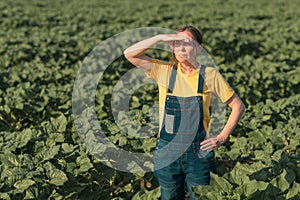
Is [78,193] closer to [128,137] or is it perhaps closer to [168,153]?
[128,137]

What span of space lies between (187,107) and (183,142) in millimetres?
261

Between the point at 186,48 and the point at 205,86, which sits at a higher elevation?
the point at 186,48

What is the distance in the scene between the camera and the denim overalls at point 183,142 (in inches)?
134

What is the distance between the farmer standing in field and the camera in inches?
134

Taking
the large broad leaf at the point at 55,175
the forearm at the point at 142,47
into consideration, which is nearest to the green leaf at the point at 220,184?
the forearm at the point at 142,47

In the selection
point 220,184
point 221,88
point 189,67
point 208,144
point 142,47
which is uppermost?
point 142,47

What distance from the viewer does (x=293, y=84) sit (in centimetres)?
759

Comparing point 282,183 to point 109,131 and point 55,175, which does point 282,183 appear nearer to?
point 55,175

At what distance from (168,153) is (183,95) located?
17.7 inches

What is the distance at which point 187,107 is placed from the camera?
341cm

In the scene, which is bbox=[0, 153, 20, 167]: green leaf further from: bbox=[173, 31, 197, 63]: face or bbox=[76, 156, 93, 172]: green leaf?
bbox=[173, 31, 197, 63]: face

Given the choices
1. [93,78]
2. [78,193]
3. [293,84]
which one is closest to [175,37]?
[78,193]

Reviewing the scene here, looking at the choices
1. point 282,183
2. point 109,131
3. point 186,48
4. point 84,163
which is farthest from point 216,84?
point 109,131

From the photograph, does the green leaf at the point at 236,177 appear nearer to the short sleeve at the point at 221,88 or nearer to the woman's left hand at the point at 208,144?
the woman's left hand at the point at 208,144
